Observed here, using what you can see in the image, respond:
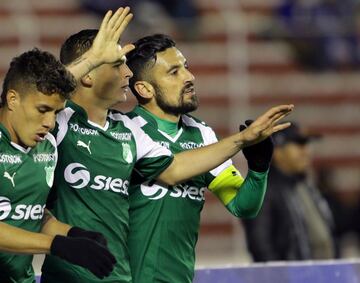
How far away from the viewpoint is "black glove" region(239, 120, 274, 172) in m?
6.13

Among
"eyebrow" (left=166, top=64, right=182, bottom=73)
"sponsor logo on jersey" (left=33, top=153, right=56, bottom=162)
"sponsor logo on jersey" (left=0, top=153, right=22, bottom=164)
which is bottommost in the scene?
"sponsor logo on jersey" (left=33, top=153, right=56, bottom=162)

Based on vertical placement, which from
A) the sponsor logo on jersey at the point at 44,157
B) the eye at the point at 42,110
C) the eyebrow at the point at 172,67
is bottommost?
the sponsor logo on jersey at the point at 44,157

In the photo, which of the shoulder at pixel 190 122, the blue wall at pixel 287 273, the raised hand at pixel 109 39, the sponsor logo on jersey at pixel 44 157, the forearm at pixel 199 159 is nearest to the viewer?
the sponsor logo on jersey at pixel 44 157

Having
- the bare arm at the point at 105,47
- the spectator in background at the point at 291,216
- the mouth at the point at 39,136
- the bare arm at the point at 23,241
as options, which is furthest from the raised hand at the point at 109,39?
the spectator in background at the point at 291,216

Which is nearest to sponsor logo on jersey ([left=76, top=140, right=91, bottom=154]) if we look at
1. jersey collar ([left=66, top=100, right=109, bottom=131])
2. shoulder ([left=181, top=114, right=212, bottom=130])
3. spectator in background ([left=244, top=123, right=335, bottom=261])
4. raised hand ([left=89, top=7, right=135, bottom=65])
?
jersey collar ([left=66, top=100, right=109, bottom=131])

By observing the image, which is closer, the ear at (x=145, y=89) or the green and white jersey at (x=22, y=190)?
the green and white jersey at (x=22, y=190)

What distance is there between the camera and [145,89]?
6488mm

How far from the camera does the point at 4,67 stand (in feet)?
46.5

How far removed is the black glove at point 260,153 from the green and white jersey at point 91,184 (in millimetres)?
550

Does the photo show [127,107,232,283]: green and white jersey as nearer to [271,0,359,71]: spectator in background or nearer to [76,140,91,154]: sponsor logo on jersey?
[76,140,91,154]: sponsor logo on jersey

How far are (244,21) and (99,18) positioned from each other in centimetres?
178

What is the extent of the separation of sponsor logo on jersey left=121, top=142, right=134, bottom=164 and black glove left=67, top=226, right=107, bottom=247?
638mm

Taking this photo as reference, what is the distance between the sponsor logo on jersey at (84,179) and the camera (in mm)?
5859

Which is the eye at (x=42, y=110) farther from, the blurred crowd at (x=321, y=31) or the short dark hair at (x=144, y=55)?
the blurred crowd at (x=321, y=31)
